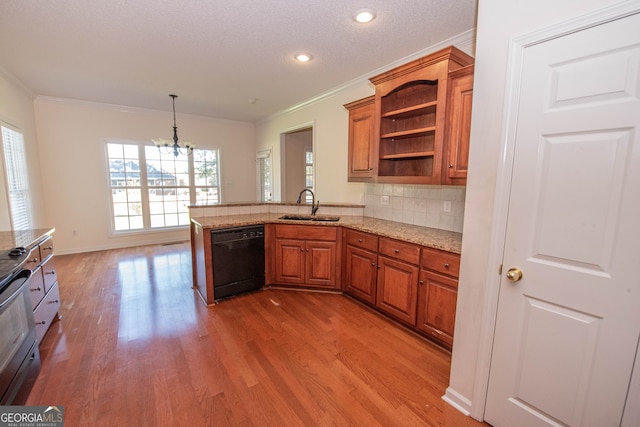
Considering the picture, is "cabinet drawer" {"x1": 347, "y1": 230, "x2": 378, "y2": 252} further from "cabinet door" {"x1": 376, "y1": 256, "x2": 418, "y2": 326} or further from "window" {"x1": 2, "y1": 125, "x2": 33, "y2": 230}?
"window" {"x1": 2, "y1": 125, "x2": 33, "y2": 230}

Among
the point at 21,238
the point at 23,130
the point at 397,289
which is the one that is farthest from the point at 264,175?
the point at 397,289

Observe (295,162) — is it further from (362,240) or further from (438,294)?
(438,294)

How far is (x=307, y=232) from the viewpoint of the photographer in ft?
10.5

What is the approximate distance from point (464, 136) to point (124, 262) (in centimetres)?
507

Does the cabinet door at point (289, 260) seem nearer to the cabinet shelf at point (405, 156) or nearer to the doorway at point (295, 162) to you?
the cabinet shelf at point (405, 156)

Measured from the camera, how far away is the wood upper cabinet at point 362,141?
3.03 meters

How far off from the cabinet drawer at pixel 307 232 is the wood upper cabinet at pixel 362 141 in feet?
2.36

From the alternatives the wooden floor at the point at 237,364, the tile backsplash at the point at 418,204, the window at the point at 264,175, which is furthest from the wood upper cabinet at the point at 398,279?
the window at the point at 264,175

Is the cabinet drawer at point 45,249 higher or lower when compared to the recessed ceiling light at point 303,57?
lower

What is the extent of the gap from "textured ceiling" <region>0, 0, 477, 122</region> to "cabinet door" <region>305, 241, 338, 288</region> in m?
2.08

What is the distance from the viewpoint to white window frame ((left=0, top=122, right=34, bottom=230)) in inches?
132

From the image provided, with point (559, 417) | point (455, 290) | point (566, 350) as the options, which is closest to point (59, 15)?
point (455, 290)

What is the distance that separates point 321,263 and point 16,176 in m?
4.18

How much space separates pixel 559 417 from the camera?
4.41 feet
